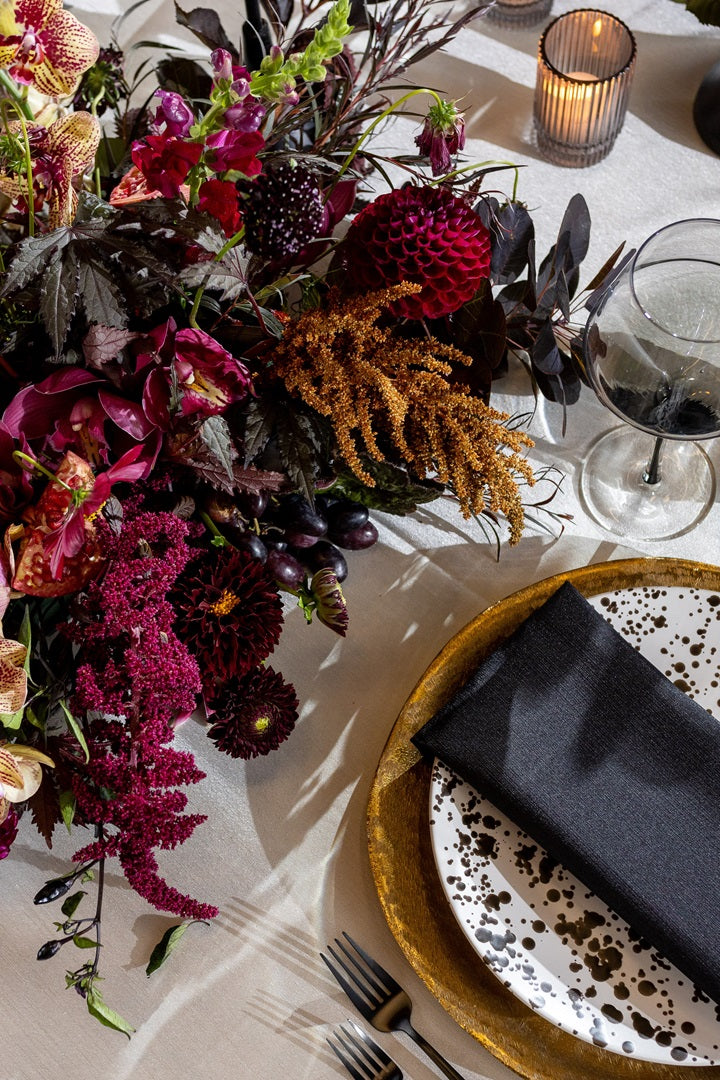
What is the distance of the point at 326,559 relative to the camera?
2.73ft

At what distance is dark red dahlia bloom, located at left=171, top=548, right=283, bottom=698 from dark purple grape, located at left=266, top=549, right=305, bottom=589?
0.05 meters

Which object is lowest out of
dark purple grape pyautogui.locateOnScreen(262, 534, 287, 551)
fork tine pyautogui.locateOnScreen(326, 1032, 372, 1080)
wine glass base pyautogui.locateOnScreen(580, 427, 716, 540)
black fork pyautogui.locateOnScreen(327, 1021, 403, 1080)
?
fork tine pyautogui.locateOnScreen(326, 1032, 372, 1080)

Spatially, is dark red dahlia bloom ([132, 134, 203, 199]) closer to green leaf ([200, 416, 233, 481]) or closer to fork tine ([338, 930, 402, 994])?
green leaf ([200, 416, 233, 481])

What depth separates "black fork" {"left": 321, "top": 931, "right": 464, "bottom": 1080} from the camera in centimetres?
74

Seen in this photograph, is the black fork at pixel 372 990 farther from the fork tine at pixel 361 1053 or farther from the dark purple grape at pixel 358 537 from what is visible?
the dark purple grape at pixel 358 537

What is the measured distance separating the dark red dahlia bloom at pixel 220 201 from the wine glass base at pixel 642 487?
1.42 ft

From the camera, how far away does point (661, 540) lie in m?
0.87

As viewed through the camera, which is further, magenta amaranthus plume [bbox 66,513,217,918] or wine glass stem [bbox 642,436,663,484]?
wine glass stem [bbox 642,436,663,484]

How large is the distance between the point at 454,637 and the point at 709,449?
11.9 inches

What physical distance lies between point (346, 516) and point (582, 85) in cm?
46

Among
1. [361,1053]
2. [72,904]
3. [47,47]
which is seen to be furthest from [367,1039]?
[47,47]

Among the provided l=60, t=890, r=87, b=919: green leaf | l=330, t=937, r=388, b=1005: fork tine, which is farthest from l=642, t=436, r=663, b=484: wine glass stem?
l=60, t=890, r=87, b=919: green leaf

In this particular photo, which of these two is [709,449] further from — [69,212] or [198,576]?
[69,212]

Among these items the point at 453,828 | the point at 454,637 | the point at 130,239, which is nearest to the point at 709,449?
the point at 454,637
